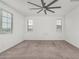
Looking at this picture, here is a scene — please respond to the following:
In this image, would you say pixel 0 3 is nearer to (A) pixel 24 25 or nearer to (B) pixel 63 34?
(A) pixel 24 25

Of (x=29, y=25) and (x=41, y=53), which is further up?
(x=29, y=25)

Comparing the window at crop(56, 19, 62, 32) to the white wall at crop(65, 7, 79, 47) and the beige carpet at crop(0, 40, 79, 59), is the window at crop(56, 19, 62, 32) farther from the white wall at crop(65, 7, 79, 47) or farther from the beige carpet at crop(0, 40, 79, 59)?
the beige carpet at crop(0, 40, 79, 59)

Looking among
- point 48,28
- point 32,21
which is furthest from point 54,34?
point 32,21

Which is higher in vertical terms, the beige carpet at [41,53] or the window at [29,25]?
the window at [29,25]

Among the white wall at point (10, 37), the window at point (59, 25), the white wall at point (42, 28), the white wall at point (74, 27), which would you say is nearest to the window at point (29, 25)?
the white wall at point (42, 28)

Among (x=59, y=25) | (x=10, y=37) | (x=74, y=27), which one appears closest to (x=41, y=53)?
(x=10, y=37)

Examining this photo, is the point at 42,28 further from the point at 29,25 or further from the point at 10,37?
the point at 10,37

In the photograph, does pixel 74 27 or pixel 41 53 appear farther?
pixel 74 27

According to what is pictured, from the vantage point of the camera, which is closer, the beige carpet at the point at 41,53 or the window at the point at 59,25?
the beige carpet at the point at 41,53

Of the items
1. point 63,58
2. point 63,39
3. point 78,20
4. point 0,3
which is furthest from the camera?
point 63,39

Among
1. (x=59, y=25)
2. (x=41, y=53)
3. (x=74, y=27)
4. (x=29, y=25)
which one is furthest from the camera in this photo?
(x=29, y=25)

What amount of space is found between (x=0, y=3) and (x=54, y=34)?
641cm

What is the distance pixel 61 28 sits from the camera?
9031mm

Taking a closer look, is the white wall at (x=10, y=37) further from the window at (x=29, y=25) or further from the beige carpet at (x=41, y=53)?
the window at (x=29, y=25)
